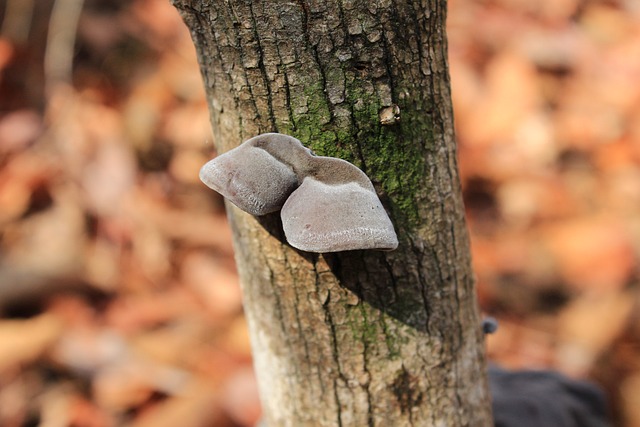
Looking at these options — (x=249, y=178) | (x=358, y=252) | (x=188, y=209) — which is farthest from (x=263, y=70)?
(x=188, y=209)

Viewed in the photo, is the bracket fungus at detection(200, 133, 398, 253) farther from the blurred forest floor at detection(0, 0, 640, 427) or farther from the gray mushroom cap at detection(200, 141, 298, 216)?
the blurred forest floor at detection(0, 0, 640, 427)

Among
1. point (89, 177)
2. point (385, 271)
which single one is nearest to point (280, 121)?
point (385, 271)

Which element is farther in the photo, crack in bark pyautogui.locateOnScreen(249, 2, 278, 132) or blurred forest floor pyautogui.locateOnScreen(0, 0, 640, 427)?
blurred forest floor pyautogui.locateOnScreen(0, 0, 640, 427)

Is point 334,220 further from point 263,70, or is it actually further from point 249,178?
point 263,70

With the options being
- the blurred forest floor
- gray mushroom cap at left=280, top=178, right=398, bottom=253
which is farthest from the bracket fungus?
the blurred forest floor

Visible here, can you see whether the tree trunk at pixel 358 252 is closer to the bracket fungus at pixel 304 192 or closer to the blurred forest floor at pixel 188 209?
the bracket fungus at pixel 304 192

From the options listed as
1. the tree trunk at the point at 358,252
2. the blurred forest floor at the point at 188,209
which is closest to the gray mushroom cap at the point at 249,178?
the tree trunk at the point at 358,252

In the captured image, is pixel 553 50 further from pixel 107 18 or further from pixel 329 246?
pixel 329 246
